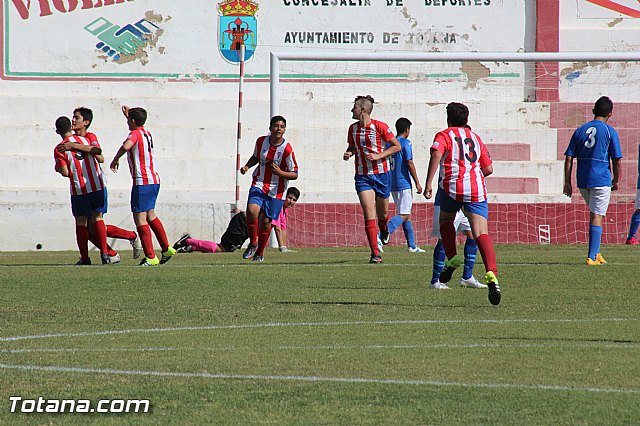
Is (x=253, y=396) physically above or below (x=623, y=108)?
below

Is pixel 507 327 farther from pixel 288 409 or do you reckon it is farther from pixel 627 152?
pixel 627 152

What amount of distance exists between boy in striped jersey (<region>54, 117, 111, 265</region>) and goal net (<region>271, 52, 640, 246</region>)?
5.76 meters

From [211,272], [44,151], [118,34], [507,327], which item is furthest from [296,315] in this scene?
[118,34]

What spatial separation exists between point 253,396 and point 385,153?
908cm

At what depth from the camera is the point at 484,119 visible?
2319 cm

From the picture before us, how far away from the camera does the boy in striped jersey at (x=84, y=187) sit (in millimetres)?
14664

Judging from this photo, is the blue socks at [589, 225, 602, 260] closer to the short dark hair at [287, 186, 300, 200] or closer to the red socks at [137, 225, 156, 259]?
the red socks at [137, 225, 156, 259]

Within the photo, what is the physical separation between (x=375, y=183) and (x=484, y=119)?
8615 millimetres

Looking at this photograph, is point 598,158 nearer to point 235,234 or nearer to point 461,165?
point 461,165

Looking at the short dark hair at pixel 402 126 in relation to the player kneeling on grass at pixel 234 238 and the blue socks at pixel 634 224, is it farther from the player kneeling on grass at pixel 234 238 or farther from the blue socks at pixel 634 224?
the blue socks at pixel 634 224

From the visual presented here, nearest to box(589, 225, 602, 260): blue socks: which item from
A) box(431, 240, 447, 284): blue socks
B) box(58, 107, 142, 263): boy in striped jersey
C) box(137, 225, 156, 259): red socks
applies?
box(431, 240, 447, 284): blue socks

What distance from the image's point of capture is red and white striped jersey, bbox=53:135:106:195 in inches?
577

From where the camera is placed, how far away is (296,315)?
28.9ft

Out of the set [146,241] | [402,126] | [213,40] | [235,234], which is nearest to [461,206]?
[146,241]
